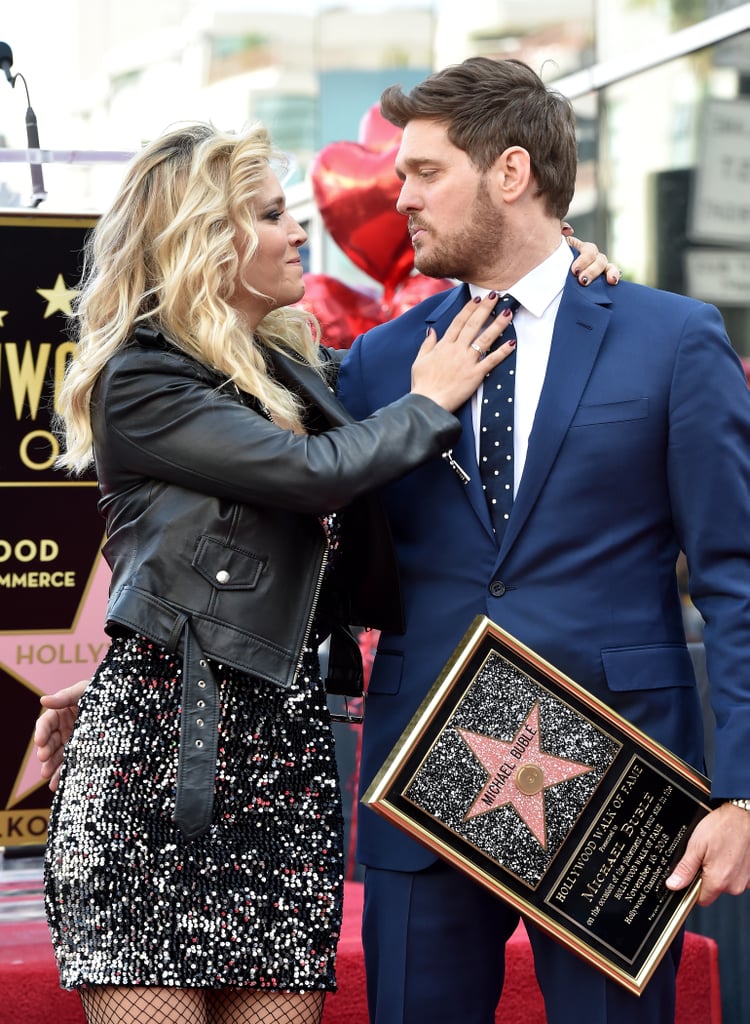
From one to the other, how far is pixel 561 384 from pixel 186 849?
1.00 meters

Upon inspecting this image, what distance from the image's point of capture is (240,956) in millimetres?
2439

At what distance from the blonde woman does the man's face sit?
20 centimetres

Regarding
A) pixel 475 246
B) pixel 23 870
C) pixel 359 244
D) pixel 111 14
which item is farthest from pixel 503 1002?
pixel 111 14

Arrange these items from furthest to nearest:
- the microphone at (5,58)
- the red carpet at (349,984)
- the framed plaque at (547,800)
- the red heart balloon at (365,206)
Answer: the red heart balloon at (365,206) < the microphone at (5,58) < the red carpet at (349,984) < the framed plaque at (547,800)

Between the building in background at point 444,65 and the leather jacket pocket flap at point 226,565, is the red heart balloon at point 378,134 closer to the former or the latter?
the building in background at point 444,65

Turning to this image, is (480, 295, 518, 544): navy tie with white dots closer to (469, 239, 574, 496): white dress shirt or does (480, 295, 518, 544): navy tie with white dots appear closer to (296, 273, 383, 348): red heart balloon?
(469, 239, 574, 496): white dress shirt

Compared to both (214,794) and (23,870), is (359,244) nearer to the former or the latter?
(23,870)

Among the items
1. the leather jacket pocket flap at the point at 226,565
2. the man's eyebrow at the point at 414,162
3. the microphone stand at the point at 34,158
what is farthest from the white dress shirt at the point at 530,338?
the microphone stand at the point at 34,158

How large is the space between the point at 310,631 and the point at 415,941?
55 centimetres

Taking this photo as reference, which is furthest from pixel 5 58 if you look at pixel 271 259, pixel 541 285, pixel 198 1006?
pixel 198 1006

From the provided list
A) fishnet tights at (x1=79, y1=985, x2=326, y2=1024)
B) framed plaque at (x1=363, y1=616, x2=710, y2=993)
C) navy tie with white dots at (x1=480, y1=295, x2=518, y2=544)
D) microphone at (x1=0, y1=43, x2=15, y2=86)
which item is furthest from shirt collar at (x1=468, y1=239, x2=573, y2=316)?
microphone at (x1=0, y1=43, x2=15, y2=86)

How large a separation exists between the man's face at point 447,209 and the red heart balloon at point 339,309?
2.44 meters

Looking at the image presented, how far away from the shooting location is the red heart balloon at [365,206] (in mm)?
5145

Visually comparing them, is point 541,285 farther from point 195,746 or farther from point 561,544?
point 195,746
